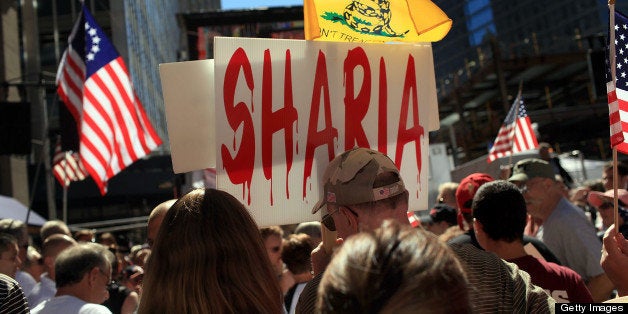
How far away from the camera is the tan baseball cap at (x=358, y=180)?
247 centimetres

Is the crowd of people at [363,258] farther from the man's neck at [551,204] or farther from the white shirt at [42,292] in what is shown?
the white shirt at [42,292]

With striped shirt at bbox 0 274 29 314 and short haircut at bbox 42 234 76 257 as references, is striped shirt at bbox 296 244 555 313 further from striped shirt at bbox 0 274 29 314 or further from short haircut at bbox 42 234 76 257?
short haircut at bbox 42 234 76 257

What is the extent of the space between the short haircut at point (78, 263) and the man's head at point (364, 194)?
2.46 meters

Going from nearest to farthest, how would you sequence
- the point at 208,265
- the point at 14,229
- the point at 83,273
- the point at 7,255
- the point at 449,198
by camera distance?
the point at 208,265, the point at 83,273, the point at 7,255, the point at 14,229, the point at 449,198

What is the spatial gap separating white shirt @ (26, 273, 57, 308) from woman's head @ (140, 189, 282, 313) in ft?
14.9

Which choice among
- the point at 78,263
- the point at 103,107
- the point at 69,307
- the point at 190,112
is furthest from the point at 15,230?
the point at 190,112

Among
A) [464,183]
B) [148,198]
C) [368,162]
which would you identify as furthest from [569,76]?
[368,162]

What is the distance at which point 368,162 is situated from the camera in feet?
8.39

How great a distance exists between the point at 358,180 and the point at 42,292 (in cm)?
481

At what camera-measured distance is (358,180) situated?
8.22 ft

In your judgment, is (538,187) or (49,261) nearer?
(538,187)

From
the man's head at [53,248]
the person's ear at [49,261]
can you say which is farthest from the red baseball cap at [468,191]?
the person's ear at [49,261]

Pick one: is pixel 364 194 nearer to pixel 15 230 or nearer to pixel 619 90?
pixel 619 90

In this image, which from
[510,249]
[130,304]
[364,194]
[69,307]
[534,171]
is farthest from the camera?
[130,304]
